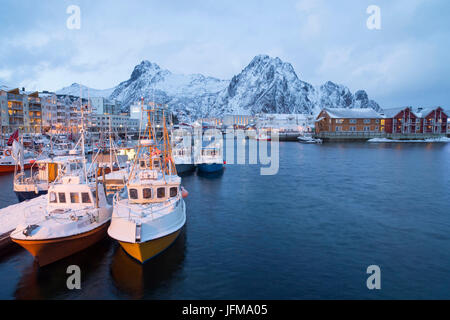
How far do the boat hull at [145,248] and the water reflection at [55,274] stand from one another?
216cm

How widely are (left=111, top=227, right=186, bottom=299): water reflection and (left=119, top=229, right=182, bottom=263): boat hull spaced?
455 millimetres

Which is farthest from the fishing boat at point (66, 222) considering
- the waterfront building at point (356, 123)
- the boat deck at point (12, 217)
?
the waterfront building at point (356, 123)

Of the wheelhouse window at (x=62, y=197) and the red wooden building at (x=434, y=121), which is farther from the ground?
the red wooden building at (x=434, y=121)

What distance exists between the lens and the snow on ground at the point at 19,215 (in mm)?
17406

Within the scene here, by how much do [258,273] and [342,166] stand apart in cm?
4374

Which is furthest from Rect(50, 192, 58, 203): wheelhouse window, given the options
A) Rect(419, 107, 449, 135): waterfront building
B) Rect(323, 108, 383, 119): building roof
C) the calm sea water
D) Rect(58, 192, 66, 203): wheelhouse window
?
Rect(419, 107, 449, 135): waterfront building

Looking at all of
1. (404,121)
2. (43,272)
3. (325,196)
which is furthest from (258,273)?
(404,121)

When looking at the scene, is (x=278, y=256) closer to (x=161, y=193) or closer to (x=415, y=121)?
(x=161, y=193)

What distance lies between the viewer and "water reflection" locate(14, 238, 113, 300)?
12966 mm

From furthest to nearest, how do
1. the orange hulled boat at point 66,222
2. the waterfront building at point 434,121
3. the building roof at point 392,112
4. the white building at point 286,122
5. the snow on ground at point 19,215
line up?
the white building at point 286,122, the waterfront building at point 434,121, the building roof at point 392,112, the snow on ground at point 19,215, the orange hulled boat at point 66,222

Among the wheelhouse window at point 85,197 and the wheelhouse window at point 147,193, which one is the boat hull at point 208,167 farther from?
the wheelhouse window at point 85,197

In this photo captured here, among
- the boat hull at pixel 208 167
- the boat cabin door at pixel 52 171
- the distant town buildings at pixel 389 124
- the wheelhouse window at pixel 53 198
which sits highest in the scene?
the distant town buildings at pixel 389 124

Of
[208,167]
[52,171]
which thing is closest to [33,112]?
[208,167]
